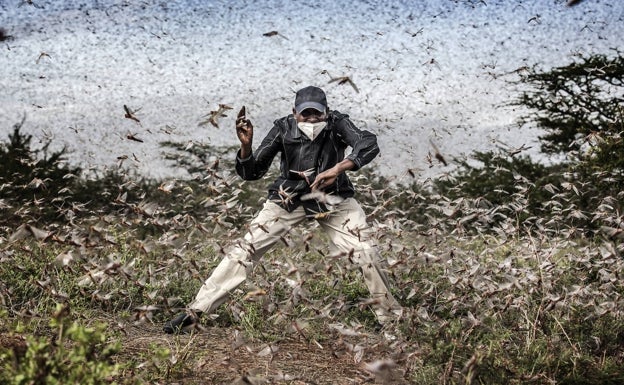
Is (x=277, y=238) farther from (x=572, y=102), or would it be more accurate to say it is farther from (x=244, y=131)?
(x=572, y=102)

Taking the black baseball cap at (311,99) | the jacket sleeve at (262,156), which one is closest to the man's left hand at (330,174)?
the black baseball cap at (311,99)

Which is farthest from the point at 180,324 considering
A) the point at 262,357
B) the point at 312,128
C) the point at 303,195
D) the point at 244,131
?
the point at 312,128

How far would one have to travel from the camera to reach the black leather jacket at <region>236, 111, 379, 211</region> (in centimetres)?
540

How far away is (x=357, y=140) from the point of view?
17.4 ft

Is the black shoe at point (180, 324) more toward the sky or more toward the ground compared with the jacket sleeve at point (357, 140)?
more toward the ground

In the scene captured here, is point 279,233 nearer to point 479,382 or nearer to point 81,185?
point 479,382

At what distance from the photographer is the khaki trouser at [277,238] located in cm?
521

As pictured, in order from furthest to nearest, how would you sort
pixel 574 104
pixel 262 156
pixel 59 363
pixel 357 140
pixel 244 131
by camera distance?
pixel 574 104, pixel 262 156, pixel 357 140, pixel 244 131, pixel 59 363

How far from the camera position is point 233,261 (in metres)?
5.39

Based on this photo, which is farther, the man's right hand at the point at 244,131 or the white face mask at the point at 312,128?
the white face mask at the point at 312,128

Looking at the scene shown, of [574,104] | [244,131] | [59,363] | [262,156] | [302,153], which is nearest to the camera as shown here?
[59,363]

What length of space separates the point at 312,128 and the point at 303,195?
557 mm

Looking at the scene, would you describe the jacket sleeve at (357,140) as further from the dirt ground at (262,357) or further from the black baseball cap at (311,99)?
the dirt ground at (262,357)

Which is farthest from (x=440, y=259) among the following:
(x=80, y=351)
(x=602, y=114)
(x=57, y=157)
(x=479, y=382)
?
(x=602, y=114)
